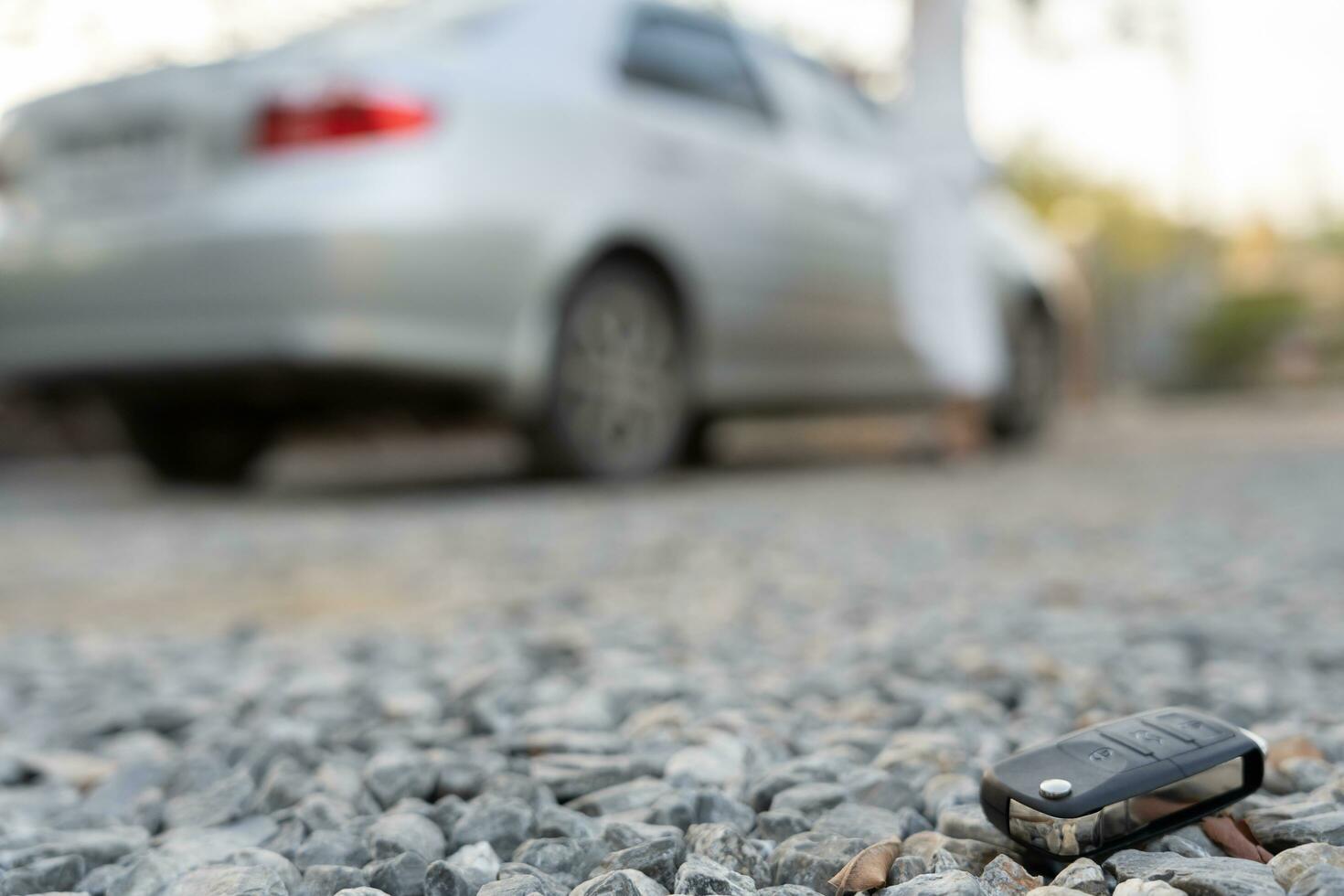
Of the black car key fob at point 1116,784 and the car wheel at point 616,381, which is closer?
the black car key fob at point 1116,784

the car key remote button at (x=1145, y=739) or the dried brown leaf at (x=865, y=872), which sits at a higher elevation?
the car key remote button at (x=1145, y=739)

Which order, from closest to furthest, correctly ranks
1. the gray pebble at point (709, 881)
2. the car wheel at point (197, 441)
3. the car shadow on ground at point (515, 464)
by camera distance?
the gray pebble at point (709, 881) < the car shadow on ground at point (515, 464) < the car wheel at point (197, 441)

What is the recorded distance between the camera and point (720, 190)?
429 cm

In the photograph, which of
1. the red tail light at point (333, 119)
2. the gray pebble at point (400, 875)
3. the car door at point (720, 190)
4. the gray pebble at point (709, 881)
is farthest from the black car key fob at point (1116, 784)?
the car door at point (720, 190)

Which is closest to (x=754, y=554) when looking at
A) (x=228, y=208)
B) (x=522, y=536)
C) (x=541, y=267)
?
(x=522, y=536)

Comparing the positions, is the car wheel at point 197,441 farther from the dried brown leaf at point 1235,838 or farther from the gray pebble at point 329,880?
the dried brown leaf at point 1235,838

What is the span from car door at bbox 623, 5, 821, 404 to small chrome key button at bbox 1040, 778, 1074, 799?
325cm

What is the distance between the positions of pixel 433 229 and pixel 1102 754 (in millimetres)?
2829

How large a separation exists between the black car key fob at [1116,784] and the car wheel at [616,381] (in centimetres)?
291

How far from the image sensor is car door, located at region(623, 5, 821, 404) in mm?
4102

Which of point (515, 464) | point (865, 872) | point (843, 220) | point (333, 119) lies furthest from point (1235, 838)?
point (515, 464)

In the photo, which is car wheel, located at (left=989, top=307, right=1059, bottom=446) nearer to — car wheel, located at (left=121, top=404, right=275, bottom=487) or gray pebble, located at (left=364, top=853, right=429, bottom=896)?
car wheel, located at (left=121, top=404, right=275, bottom=487)

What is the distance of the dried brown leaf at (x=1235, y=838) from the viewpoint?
93cm

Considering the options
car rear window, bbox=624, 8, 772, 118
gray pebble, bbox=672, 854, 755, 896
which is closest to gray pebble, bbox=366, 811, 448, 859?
gray pebble, bbox=672, 854, 755, 896
